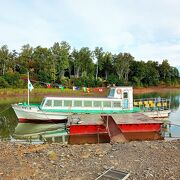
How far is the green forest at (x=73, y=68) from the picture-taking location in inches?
3161

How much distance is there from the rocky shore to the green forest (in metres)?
56.2

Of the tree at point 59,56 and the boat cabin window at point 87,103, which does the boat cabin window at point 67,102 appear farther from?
the tree at point 59,56

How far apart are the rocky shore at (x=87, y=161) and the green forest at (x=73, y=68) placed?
56.2 meters

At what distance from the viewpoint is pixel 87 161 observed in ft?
41.5

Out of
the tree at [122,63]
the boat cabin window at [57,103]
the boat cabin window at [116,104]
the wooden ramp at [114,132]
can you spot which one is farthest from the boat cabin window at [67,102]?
the tree at [122,63]

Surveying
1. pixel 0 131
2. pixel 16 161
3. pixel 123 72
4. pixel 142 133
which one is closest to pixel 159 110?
pixel 142 133

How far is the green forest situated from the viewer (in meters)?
80.3

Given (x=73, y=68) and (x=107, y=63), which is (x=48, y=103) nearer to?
(x=73, y=68)

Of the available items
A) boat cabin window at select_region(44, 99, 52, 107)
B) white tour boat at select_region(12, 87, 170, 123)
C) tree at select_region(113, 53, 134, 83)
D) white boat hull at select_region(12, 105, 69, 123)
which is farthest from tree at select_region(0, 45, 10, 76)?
boat cabin window at select_region(44, 99, 52, 107)

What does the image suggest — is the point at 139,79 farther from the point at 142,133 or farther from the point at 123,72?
the point at 142,133

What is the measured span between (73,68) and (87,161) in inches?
3444

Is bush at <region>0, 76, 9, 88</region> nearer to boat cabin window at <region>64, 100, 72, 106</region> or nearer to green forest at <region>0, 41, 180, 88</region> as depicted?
green forest at <region>0, 41, 180, 88</region>

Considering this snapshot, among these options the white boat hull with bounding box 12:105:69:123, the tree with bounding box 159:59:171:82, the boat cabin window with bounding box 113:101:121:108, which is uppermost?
the tree with bounding box 159:59:171:82

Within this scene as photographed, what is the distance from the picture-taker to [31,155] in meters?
13.4
